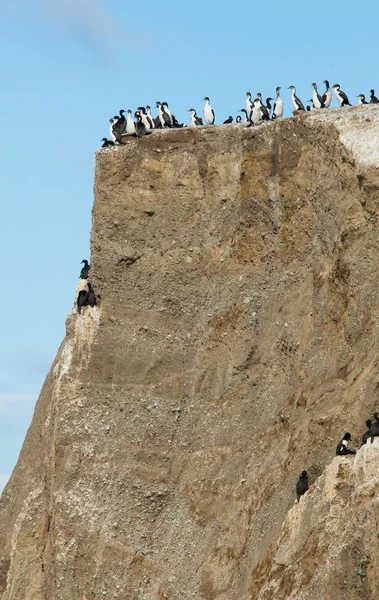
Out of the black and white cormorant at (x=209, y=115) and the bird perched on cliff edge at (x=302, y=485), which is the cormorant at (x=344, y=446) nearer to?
the bird perched on cliff edge at (x=302, y=485)

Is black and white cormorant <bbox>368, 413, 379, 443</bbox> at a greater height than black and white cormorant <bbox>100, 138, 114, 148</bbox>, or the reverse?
black and white cormorant <bbox>100, 138, 114, 148</bbox>

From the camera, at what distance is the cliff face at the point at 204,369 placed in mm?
35375

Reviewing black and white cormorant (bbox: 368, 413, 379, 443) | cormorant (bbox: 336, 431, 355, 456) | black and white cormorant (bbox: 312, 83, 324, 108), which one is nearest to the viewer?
black and white cormorant (bbox: 368, 413, 379, 443)

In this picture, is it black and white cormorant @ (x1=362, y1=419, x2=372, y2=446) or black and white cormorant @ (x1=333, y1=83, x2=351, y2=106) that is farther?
black and white cormorant @ (x1=333, y1=83, x2=351, y2=106)

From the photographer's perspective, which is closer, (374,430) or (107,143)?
(374,430)

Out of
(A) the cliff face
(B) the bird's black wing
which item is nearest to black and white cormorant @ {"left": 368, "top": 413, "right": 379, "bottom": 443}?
(A) the cliff face

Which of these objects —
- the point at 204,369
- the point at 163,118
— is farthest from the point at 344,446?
the point at 163,118

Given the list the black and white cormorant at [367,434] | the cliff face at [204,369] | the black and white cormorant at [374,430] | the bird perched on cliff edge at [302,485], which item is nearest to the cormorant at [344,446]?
the cliff face at [204,369]

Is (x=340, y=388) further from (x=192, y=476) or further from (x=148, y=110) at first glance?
(x=148, y=110)

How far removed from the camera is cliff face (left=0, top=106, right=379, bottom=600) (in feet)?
116

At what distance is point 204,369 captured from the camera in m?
41.4

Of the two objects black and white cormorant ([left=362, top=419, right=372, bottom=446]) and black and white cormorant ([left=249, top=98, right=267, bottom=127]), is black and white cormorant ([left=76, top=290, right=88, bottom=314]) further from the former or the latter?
black and white cormorant ([left=362, top=419, right=372, bottom=446])

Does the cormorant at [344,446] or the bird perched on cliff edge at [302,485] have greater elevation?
the cormorant at [344,446]

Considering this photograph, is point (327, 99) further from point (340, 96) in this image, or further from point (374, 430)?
point (374, 430)
